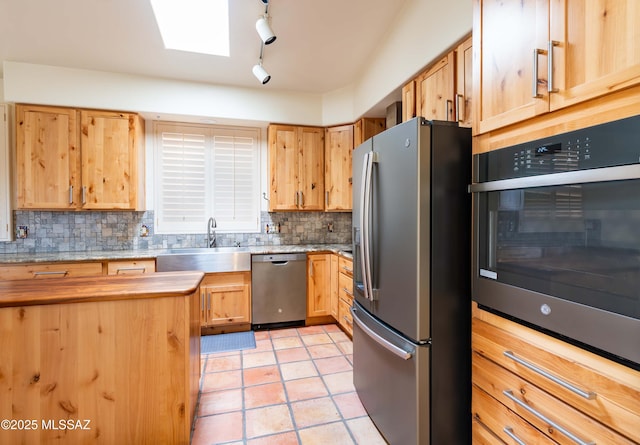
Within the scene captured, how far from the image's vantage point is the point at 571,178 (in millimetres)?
865

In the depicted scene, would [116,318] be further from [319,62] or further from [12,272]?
[319,62]

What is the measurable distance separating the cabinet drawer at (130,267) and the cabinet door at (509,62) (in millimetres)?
3045

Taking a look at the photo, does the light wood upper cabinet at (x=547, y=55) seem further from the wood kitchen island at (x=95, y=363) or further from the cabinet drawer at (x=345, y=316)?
the cabinet drawer at (x=345, y=316)

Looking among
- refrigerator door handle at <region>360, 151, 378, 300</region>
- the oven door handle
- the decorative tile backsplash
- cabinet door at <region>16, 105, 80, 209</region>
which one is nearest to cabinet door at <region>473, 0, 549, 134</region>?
the oven door handle

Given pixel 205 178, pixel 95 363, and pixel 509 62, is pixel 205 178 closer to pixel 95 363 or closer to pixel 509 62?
pixel 95 363

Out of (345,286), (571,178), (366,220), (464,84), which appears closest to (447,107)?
(464,84)

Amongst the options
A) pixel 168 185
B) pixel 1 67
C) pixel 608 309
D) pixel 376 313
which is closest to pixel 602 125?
pixel 608 309

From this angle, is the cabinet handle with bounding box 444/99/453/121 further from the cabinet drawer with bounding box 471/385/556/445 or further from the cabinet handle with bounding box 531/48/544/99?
the cabinet drawer with bounding box 471/385/556/445

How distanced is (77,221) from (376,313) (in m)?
3.42

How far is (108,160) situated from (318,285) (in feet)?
8.52

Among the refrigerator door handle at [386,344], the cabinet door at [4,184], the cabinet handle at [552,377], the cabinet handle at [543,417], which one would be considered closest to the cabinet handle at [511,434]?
the cabinet handle at [543,417]

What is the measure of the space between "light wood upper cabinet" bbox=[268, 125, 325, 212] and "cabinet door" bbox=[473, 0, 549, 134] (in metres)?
2.54

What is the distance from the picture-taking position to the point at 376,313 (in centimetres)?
171

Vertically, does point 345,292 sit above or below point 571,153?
below
